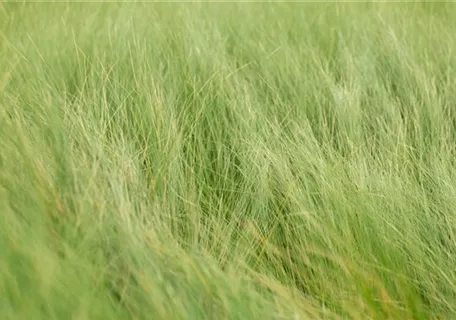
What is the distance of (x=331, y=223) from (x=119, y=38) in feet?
2.50

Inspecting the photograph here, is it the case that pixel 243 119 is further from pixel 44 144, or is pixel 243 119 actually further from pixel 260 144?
pixel 44 144

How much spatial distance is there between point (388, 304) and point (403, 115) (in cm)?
66

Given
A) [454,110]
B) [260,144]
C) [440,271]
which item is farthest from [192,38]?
[440,271]

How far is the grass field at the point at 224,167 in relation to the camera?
2.93 feet

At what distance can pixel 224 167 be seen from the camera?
1333mm

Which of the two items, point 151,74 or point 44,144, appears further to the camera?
point 151,74

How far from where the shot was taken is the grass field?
0.89 meters

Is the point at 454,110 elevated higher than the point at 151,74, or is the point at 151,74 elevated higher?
the point at 151,74

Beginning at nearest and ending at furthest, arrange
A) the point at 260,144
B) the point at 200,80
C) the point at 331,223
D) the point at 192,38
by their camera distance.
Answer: the point at 331,223, the point at 260,144, the point at 200,80, the point at 192,38

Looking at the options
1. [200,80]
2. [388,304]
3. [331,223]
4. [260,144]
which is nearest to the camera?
[388,304]

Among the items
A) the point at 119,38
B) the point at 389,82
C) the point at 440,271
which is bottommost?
the point at 440,271

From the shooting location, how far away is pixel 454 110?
1570 mm

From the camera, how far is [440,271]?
1.11m

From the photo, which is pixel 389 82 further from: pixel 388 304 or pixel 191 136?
pixel 388 304
